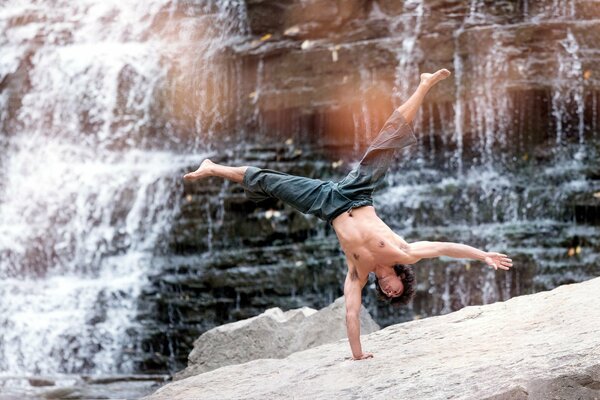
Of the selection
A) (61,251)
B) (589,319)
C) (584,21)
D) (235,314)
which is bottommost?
(235,314)

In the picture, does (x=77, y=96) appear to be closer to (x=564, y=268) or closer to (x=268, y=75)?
(x=268, y=75)

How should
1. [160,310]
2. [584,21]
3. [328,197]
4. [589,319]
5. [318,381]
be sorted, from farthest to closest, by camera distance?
1. [584,21]
2. [160,310]
3. [328,197]
4. [318,381]
5. [589,319]

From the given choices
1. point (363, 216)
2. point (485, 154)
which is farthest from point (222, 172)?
point (485, 154)

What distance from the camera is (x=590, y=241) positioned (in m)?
11.7

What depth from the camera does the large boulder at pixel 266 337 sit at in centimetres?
830

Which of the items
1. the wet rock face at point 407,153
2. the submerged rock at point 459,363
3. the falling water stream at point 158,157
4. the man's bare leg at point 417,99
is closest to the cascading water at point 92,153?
the falling water stream at point 158,157

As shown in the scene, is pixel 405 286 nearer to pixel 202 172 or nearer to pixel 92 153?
pixel 202 172

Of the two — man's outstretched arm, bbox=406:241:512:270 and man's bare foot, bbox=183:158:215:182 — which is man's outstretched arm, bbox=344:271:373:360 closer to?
man's outstretched arm, bbox=406:241:512:270

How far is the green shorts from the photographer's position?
21.0 feet

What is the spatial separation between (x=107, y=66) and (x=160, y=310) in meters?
4.85

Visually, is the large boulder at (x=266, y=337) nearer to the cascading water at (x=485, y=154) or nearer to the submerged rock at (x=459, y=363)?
the submerged rock at (x=459, y=363)

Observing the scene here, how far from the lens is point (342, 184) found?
649cm

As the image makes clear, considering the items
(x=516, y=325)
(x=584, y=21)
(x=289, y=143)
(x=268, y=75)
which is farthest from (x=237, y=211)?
(x=516, y=325)

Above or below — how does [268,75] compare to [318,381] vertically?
above
